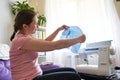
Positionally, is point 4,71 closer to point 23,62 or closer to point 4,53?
point 4,53

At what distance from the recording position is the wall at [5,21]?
261 centimetres

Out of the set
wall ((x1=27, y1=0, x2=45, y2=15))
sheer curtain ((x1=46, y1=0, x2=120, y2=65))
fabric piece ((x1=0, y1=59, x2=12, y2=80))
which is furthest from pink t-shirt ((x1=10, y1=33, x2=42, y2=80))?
wall ((x1=27, y1=0, x2=45, y2=15))

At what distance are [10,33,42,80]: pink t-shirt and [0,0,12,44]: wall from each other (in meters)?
1.25

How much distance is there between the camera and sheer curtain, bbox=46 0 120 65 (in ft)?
8.31

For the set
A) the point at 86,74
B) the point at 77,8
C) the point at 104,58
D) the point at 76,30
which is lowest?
the point at 86,74

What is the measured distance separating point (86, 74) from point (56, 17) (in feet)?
4.06

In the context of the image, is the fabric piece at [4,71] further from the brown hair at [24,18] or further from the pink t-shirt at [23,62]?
the brown hair at [24,18]

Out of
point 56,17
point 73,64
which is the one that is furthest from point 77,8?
point 73,64

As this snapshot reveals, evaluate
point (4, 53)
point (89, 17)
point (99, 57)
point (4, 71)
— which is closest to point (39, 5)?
point (89, 17)

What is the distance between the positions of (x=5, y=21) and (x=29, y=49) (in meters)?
1.49

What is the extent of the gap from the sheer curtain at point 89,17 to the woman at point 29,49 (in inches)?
→ 45.4

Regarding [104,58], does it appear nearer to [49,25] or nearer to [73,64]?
[73,64]

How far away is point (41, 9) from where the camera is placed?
3145 mm

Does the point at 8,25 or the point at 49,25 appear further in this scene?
the point at 49,25
